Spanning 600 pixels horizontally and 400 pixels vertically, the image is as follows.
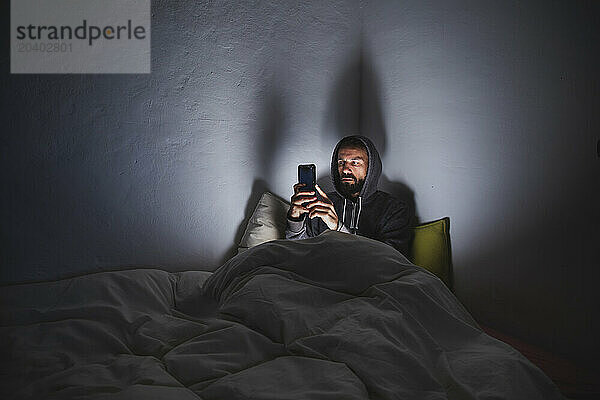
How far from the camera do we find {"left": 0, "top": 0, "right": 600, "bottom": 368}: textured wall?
162 cm

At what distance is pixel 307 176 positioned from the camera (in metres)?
2.33

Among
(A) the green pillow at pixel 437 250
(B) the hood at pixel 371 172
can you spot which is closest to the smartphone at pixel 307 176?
(B) the hood at pixel 371 172

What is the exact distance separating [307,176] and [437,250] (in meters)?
0.56

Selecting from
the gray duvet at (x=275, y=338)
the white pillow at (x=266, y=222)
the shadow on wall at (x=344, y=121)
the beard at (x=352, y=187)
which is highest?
the shadow on wall at (x=344, y=121)

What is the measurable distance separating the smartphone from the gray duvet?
668mm

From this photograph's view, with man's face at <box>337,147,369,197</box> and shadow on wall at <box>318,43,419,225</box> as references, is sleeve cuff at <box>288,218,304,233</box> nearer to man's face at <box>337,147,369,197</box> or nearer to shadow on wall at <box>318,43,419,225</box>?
man's face at <box>337,147,369,197</box>

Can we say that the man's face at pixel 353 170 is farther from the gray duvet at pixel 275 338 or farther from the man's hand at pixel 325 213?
the gray duvet at pixel 275 338

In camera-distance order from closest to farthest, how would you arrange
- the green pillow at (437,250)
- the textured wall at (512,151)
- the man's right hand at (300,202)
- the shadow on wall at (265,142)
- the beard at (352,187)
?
the textured wall at (512,151) → the green pillow at (437,250) → the man's right hand at (300,202) → the beard at (352,187) → the shadow on wall at (265,142)

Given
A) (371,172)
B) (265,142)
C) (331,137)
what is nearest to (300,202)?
(371,172)

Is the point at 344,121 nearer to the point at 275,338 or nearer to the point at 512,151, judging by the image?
the point at 512,151

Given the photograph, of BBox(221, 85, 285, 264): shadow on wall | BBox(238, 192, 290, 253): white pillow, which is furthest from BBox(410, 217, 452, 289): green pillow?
BBox(221, 85, 285, 264): shadow on wall

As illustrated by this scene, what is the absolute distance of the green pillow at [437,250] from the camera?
2.17 m

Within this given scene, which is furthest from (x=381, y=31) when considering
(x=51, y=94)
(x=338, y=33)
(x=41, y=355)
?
(x=41, y=355)

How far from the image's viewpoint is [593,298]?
1494 millimetres
